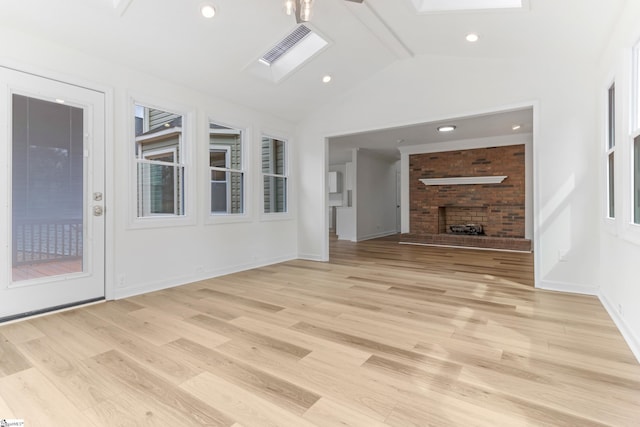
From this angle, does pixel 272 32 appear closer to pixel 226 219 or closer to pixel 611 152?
pixel 226 219

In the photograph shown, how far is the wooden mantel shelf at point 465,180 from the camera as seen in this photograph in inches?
283

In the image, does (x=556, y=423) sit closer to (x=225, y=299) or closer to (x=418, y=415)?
(x=418, y=415)

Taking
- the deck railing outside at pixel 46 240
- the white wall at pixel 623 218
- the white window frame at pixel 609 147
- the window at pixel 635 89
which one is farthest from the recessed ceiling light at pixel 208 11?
the white window frame at pixel 609 147

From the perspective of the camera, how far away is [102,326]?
262 cm

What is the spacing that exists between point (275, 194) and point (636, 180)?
175 inches

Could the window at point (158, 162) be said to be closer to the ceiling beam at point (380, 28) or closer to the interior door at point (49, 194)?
the interior door at point (49, 194)

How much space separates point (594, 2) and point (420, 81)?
6.67 ft

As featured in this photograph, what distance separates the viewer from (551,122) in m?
3.66

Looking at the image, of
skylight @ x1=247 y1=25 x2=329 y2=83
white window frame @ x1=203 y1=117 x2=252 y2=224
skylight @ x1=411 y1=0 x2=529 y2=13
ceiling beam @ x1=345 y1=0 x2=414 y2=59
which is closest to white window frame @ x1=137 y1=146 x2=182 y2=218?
white window frame @ x1=203 y1=117 x2=252 y2=224

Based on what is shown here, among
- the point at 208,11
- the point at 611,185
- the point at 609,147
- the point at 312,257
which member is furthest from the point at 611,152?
the point at 312,257

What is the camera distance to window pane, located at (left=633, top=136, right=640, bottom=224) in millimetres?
2215

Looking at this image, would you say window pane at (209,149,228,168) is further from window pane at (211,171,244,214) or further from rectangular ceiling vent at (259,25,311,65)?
rectangular ceiling vent at (259,25,311,65)

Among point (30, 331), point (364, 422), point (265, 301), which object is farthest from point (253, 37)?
point (364, 422)

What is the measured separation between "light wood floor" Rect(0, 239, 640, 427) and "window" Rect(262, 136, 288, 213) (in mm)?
2199
